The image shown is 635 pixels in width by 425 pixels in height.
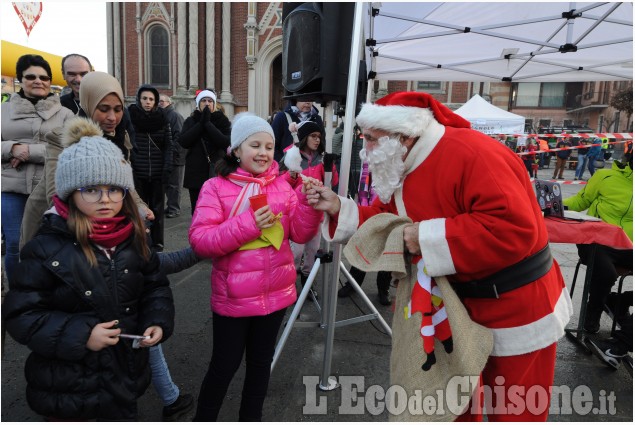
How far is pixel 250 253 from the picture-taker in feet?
6.36

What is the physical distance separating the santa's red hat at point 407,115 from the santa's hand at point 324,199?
0.37 meters

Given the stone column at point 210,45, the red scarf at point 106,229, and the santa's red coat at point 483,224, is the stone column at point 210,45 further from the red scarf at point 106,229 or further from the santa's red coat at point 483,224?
the santa's red coat at point 483,224

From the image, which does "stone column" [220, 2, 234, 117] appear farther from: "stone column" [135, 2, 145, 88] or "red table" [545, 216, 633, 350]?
"red table" [545, 216, 633, 350]

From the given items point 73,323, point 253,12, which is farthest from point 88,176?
point 253,12

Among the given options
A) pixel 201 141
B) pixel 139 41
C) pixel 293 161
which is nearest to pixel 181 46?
pixel 139 41

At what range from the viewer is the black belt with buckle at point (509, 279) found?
4.88 ft

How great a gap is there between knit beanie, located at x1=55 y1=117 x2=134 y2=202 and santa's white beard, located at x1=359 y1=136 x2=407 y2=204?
3.40ft

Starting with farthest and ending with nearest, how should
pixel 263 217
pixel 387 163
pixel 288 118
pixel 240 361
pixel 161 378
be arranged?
pixel 288 118 → pixel 161 378 → pixel 240 361 → pixel 263 217 → pixel 387 163

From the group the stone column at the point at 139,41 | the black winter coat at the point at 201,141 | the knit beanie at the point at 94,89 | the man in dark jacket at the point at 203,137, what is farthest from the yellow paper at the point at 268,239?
the stone column at the point at 139,41

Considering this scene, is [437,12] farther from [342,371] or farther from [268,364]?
[268,364]

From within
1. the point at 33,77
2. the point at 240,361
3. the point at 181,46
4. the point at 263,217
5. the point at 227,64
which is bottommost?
the point at 240,361

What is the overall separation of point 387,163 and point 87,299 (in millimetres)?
1261

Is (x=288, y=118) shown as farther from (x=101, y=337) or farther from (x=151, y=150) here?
(x=101, y=337)

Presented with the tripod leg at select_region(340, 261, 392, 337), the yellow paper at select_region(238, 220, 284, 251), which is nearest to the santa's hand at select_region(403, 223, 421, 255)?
the yellow paper at select_region(238, 220, 284, 251)
